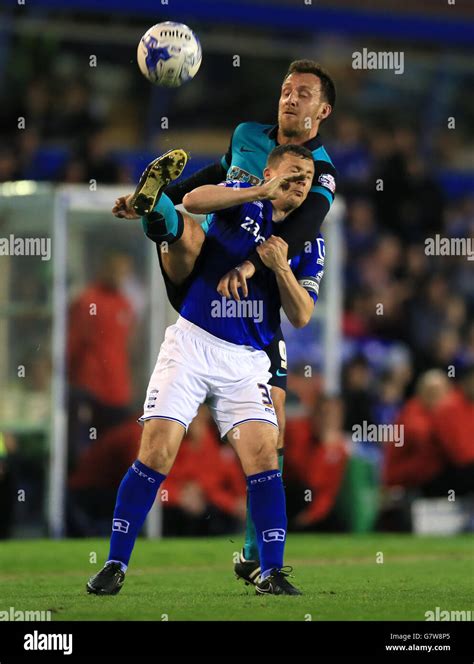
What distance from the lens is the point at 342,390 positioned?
1485 cm

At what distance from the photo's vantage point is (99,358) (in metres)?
13.6

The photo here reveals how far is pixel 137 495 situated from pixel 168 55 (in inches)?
93.6

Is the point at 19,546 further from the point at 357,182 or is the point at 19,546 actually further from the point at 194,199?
the point at 357,182

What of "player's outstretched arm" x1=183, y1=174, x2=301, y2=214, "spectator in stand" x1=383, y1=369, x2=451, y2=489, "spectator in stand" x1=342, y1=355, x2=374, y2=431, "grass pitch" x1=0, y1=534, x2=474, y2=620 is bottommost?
"grass pitch" x1=0, y1=534, x2=474, y2=620

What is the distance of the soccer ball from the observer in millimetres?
7652

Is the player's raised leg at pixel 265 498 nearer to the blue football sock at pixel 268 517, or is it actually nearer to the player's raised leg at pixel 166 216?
the blue football sock at pixel 268 517

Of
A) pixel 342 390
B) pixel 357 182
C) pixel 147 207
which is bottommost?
pixel 342 390

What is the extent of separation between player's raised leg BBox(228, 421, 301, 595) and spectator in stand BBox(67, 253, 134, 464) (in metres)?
6.24

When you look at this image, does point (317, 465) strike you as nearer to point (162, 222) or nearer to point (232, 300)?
Answer: point (232, 300)

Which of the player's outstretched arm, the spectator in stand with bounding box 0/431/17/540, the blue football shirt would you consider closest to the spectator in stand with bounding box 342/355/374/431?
the spectator in stand with bounding box 0/431/17/540

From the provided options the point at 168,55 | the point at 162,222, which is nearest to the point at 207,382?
the point at 162,222

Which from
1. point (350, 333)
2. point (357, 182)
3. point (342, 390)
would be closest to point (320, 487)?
point (342, 390)

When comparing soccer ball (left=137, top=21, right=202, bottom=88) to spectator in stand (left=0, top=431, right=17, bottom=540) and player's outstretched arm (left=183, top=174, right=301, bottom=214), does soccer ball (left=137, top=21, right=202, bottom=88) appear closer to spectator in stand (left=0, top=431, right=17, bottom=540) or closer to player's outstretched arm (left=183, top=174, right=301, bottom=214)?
player's outstretched arm (left=183, top=174, right=301, bottom=214)

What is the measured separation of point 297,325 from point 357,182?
10555 mm
